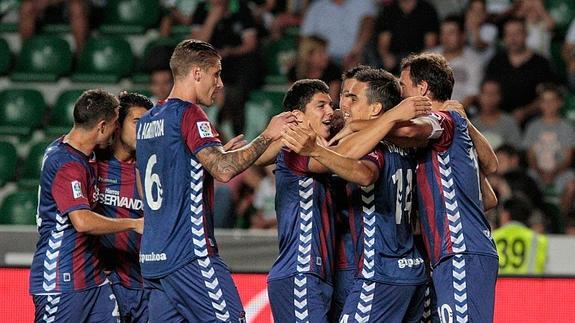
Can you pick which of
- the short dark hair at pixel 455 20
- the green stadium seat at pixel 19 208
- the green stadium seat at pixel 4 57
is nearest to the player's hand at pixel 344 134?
the short dark hair at pixel 455 20

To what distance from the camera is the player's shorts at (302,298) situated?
257 inches

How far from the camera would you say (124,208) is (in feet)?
23.9

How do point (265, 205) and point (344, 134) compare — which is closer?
point (344, 134)

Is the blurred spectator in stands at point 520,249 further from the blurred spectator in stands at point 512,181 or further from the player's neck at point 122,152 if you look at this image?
the player's neck at point 122,152

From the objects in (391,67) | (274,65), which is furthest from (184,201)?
(274,65)

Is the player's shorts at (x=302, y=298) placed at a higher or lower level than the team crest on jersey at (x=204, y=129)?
lower

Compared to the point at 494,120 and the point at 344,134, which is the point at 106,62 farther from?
the point at 344,134

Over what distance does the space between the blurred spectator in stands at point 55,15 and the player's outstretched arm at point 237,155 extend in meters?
7.67

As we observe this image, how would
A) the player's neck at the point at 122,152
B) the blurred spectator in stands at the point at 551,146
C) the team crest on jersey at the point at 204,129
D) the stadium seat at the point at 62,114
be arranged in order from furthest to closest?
the stadium seat at the point at 62,114 < the blurred spectator in stands at the point at 551,146 < the player's neck at the point at 122,152 < the team crest on jersey at the point at 204,129

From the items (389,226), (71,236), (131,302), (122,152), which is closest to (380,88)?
(389,226)

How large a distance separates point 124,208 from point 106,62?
6.00 m

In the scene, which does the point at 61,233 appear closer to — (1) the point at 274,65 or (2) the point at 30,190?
(2) the point at 30,190

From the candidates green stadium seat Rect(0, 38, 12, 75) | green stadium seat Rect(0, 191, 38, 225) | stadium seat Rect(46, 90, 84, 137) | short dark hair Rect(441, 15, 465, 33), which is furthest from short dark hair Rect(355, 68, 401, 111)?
green stadium seat Rect(0, 38, 12, 75)

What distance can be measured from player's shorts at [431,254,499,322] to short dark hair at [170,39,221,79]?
165cm
